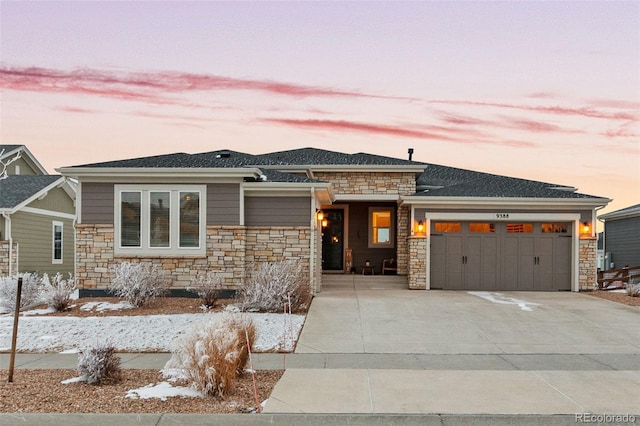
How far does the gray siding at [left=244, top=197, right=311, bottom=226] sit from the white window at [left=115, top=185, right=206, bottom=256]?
4.69 feet

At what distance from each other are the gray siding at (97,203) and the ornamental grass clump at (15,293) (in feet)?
7.11

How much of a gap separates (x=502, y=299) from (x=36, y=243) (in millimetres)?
17351

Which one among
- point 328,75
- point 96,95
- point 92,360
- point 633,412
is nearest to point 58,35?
point 96,95

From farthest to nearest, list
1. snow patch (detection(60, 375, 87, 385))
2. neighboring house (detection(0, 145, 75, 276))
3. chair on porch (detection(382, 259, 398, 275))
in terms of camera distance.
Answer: chair on porch (detection(382, 259, 398, 275)) → neighboring house (detection(0, 145, 75, 276)) → snow patch (detection(60, 375, 87, 385))

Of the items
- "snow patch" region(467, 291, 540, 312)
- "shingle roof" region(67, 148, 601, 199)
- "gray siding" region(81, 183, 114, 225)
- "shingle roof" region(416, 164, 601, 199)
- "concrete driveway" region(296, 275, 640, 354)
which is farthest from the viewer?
"shingle roof" region(416, 164, 601, 199)

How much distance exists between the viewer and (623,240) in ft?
85.6

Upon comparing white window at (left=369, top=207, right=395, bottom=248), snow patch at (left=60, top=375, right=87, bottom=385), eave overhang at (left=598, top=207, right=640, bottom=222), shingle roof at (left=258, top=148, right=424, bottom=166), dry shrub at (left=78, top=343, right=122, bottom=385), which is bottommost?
snow patch at (left=60, top=375, right=87, bottom=385)

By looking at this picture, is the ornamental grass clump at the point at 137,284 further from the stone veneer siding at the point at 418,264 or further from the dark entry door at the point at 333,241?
the dark entry door at the point at 333,241

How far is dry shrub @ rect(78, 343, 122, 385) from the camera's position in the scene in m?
7.05

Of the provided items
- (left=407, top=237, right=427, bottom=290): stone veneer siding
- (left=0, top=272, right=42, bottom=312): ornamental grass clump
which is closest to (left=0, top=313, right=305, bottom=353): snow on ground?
(left=0, top=272, right=42, bottom=312): ornamental grass clump

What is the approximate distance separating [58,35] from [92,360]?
11.2 meters

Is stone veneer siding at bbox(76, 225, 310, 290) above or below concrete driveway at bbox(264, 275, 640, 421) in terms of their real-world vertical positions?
above

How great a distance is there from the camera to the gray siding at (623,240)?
2453 centimetres

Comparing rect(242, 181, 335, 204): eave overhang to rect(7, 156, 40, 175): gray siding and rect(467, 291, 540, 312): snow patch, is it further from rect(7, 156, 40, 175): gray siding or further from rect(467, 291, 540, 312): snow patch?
rect(7, 156, 40, 175): gray siding
